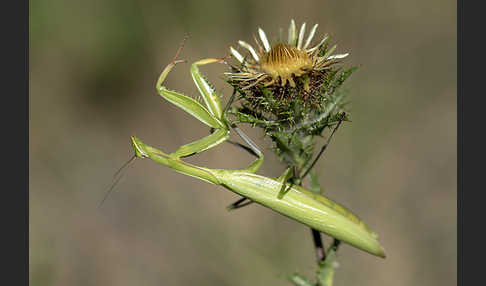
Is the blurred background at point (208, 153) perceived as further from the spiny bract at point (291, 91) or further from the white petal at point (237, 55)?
the white petal at point (237, 55)

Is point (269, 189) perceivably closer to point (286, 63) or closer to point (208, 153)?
point (286, 63)

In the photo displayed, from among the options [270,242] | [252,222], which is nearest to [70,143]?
[252,222]

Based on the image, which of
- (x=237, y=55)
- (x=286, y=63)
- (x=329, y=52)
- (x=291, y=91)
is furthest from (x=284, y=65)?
(x=237, y=55)

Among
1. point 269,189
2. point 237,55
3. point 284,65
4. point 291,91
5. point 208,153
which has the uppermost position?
point 237,55

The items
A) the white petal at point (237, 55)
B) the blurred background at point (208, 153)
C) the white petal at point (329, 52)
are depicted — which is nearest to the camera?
the white petal at point (329, 52)

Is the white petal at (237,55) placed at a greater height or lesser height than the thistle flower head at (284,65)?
greater

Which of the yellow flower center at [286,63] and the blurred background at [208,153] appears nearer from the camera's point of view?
the yellow flower center at [286,63]

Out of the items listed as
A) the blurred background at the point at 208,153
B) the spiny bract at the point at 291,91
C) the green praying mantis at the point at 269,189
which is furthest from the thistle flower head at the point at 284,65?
the blurred background at the point at 208,153

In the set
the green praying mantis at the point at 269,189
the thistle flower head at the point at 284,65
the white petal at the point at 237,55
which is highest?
the white petal at the point at 237,55
